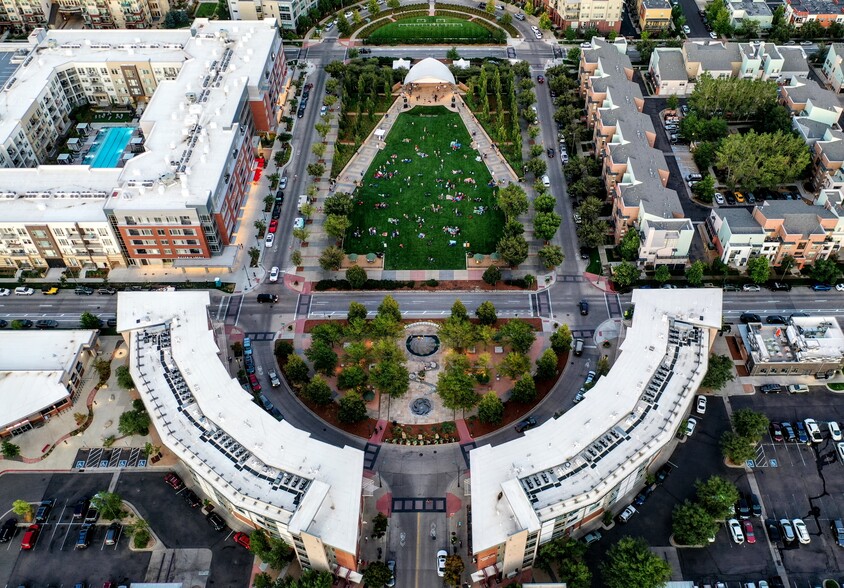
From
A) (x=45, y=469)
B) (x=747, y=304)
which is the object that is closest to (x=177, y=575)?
(x=45, y=469)

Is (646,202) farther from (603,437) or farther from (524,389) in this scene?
(603,437)

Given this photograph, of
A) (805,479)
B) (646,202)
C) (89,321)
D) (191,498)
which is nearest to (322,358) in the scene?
(191,498)

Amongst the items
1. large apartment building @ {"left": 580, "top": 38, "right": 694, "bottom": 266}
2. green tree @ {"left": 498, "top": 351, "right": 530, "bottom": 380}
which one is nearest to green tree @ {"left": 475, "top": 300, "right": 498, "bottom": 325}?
green tree @ {"left": 498, "top": 351, "right": 530, "bottom": 380}

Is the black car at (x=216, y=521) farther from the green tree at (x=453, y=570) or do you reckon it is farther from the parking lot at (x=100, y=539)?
the green tree at (x=453, y=570)

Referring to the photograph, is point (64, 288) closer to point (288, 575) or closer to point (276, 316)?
point (276, 316)

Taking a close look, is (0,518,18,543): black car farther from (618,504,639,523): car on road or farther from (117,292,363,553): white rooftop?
(618,504,639,523): car on road
